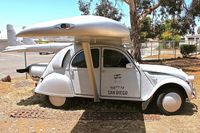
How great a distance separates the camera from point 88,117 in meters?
8.14

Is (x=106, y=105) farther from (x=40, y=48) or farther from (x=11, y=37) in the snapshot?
(x=11, y=37)

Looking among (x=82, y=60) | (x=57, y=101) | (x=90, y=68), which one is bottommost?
(x=57, y=101)

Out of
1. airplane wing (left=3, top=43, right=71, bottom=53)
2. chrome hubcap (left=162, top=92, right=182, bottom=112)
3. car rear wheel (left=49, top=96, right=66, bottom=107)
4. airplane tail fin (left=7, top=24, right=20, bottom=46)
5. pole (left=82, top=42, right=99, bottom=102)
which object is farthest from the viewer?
airplane tail fin (left=7, top=24, right=20, bottom=46)

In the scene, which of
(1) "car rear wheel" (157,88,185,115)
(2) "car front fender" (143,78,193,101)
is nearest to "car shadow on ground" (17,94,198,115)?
(1) "car rear wheel" (157,88,185,115)

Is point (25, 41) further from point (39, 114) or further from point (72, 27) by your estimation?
point (72, 27)

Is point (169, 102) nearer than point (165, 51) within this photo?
Yes

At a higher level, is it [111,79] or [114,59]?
[114,59]

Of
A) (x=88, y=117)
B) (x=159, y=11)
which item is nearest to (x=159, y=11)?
(x=159, y=11)

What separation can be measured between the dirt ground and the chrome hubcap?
0.79 ft

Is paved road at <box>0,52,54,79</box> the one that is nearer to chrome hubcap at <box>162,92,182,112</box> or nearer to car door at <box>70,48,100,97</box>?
car door at <box>70,48,100,97</box>

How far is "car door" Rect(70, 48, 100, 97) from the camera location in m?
8.66

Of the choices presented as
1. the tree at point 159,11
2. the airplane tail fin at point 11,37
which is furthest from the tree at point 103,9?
the airplane tail fin at point 11,37

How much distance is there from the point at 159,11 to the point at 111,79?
1962cm

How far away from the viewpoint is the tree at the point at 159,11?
22703mm
